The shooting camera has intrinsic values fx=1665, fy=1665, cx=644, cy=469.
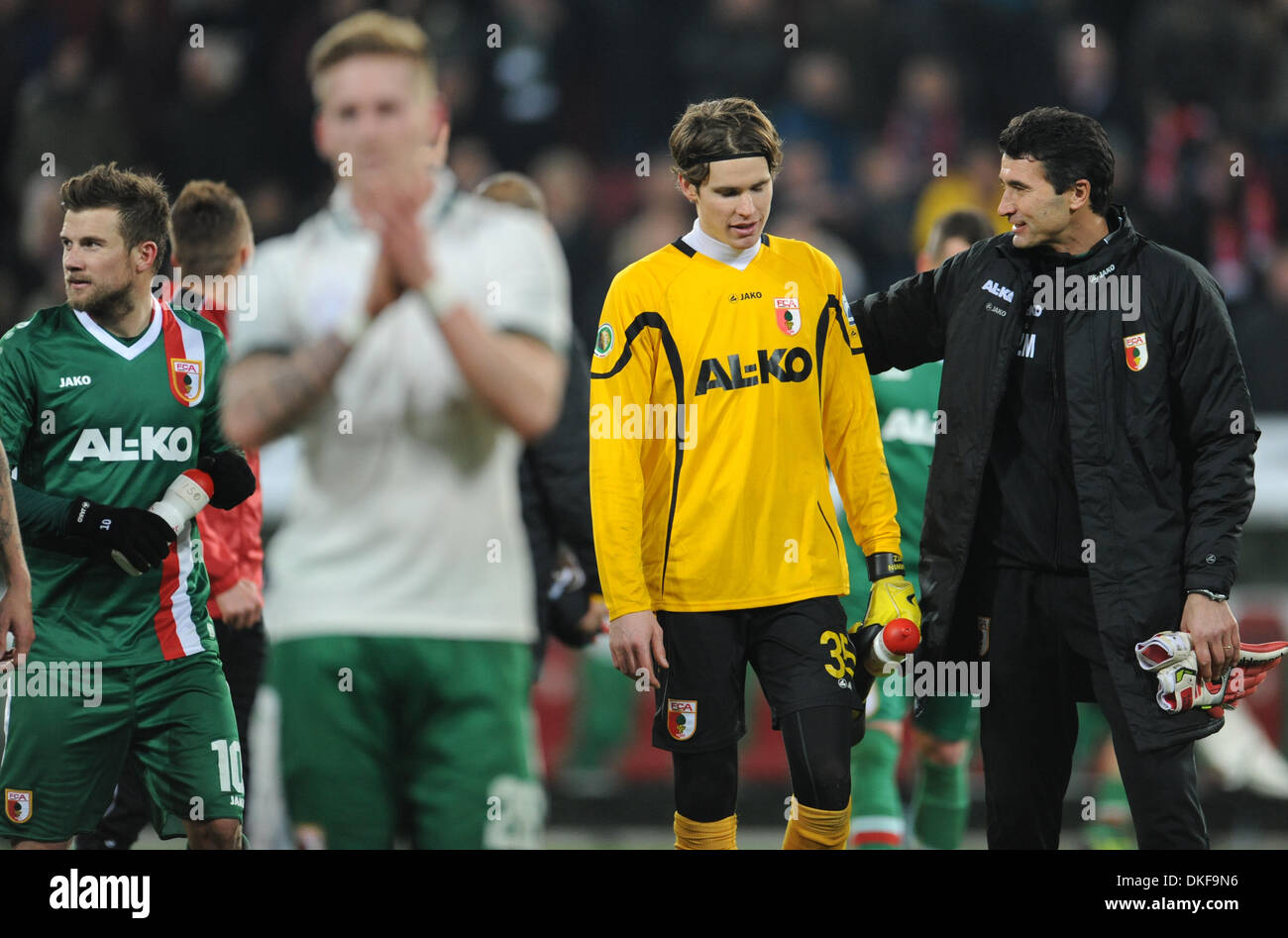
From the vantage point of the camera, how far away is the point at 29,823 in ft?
14.8

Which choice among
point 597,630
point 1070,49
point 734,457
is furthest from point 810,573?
point 1070,49

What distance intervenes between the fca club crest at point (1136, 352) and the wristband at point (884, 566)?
806 millimetres

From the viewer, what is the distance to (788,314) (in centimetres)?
450

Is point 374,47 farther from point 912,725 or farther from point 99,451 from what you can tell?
point 912,725

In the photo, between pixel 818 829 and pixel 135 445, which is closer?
pixel 818 829

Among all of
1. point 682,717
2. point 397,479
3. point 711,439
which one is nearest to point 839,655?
point 682,717

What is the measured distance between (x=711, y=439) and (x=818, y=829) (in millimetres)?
1080

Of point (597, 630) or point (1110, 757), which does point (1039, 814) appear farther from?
point (1110, 757)

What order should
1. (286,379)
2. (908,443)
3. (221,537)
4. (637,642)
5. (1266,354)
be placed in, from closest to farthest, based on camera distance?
(286,379), (637,642), (221,537), (908,443), (1266,354)

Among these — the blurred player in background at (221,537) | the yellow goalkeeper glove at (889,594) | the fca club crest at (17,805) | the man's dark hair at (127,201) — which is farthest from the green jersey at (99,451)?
the yellow goalkeeper glove at (889,594)

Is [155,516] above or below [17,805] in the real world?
above

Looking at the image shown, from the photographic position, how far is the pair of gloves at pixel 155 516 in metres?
4.42

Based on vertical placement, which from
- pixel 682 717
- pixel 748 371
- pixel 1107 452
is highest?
pixel 748 371
